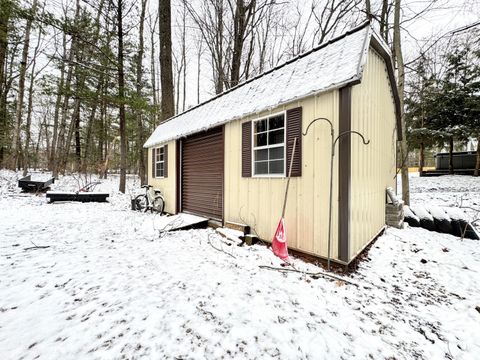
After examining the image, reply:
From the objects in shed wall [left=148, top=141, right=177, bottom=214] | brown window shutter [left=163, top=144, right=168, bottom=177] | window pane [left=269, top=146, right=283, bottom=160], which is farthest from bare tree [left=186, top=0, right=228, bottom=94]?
window pane [left=269, top=146, right=283, bottom=160]

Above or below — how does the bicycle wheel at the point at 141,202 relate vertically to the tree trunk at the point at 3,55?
below

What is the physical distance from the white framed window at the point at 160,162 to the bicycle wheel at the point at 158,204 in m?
0.90

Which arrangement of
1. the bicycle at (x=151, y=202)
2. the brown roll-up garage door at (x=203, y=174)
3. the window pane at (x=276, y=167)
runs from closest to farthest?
1. the window pane at (x=276, y=167)
2. the brown roll-up garage door at (x=203, y=174)
3. the bicycle at (x=151, y=202)

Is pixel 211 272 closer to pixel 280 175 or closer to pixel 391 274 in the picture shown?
pixel 280 175

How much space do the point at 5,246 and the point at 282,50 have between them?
1765 cm

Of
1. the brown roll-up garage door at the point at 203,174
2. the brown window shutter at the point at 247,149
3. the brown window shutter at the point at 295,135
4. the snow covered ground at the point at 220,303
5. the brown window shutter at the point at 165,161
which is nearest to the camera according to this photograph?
the snow covered ground at the point at 220,303

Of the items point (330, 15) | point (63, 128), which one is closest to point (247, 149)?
point (330, 15)

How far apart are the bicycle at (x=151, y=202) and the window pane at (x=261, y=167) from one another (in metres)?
4.81

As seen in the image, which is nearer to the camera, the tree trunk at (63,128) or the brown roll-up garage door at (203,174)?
the brown roll-up garage door at (203,174)

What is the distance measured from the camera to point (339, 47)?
3.70m

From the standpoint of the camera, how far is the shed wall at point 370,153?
12.0 ft

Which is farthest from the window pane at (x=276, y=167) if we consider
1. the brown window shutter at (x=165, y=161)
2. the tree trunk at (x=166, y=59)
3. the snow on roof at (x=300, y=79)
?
the tree trunk at (x=166, y=59)

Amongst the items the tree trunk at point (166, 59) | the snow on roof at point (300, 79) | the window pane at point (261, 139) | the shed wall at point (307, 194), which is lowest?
the shed wall at point (307, 194)

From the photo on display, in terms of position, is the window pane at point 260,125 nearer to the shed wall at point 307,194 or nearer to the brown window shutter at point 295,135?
the shed wall at point 307,194
